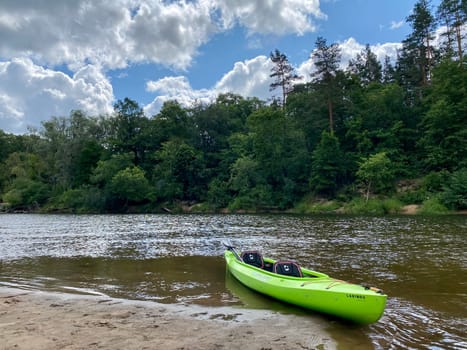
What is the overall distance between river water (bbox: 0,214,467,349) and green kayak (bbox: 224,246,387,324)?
29cm

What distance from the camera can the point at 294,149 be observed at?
56.0 meters

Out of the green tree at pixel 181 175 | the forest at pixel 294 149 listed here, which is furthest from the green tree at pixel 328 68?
the green tree at pixel 181 175

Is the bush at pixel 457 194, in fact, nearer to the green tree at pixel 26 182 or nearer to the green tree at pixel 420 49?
the green tree at pixel 420 49

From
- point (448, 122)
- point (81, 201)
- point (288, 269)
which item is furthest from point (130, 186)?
point (288, 269)

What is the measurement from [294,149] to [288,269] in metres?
47.9

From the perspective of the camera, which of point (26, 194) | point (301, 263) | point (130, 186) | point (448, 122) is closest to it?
point (301, 263)

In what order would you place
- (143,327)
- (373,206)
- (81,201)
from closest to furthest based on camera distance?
(143,327)
(373,206)
(81,201)

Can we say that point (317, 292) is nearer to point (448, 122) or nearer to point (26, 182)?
point (448, 122)

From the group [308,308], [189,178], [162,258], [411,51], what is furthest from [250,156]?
[308,308]

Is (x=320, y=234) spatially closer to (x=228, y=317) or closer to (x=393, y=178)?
(x=228, y=317)

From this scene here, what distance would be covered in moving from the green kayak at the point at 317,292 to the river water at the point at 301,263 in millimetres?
291

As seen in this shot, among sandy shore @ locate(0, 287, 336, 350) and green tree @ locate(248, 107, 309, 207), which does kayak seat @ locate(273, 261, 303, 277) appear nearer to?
sandy shore @ locate(0, 287, 336, 350)

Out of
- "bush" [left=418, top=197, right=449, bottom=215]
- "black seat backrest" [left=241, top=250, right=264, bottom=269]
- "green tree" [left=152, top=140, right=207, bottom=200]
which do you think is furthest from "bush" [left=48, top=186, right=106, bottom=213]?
"black seat backrest" [left=241, top=250, right=264, bottom=269]

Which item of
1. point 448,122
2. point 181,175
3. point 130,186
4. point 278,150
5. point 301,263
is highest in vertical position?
point 448,122
